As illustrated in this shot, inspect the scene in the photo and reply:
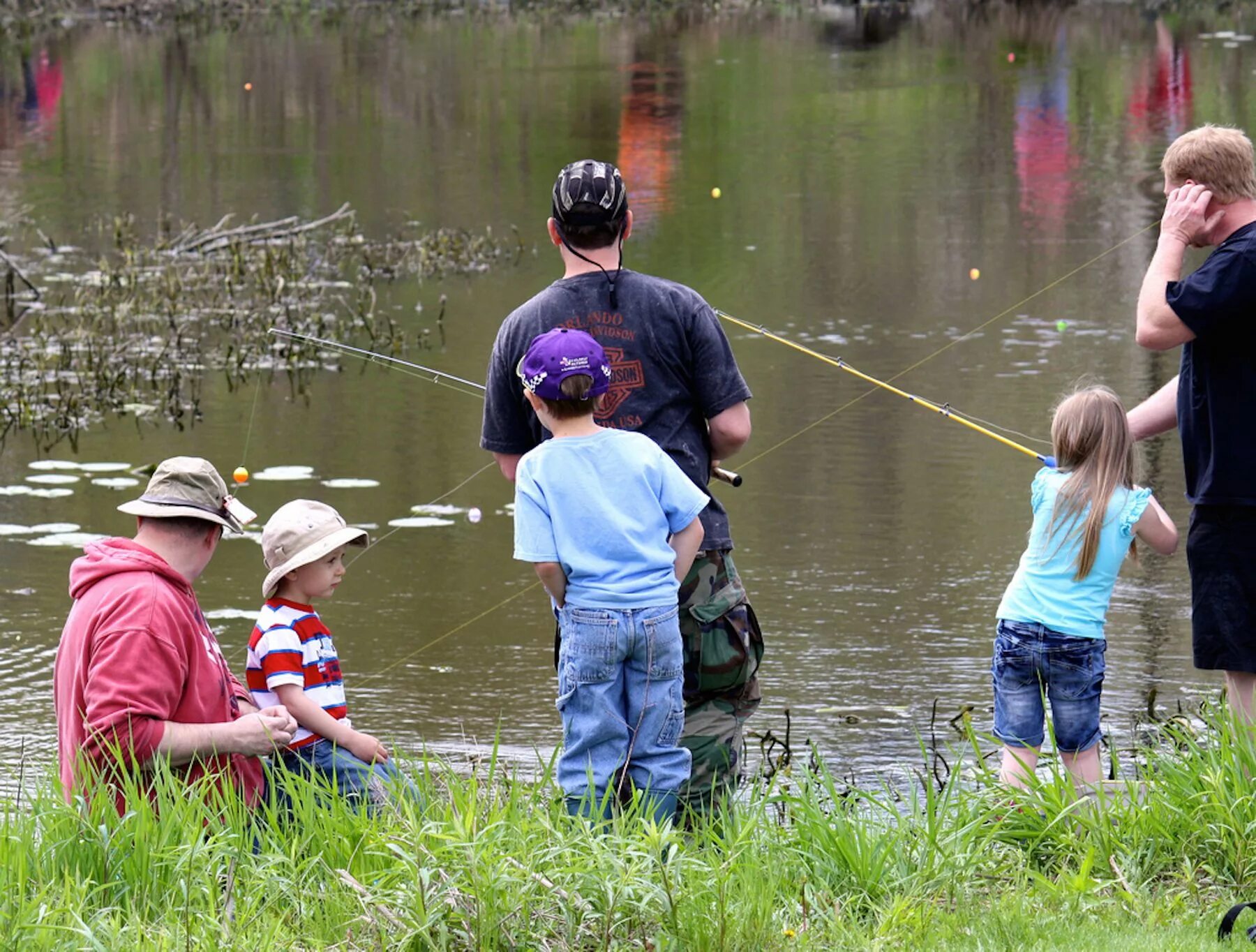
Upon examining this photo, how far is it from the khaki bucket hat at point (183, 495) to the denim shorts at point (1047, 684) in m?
1.81

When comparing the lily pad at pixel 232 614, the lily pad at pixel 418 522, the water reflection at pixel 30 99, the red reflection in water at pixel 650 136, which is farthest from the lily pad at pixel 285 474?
the water reflection at pixel 30 99

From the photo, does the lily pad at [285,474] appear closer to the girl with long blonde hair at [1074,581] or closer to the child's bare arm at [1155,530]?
the girl with long blonde hair at [1074,581]

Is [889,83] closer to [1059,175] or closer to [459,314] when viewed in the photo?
[1059,175]

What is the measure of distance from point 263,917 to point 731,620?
1.19m

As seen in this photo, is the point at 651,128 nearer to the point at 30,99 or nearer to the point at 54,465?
the point at 30,99

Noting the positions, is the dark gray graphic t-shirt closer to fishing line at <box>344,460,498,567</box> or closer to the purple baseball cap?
the purple baseball cap

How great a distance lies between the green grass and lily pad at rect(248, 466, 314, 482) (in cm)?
461

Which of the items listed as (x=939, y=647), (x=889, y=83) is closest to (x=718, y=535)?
(x=939, y=647)

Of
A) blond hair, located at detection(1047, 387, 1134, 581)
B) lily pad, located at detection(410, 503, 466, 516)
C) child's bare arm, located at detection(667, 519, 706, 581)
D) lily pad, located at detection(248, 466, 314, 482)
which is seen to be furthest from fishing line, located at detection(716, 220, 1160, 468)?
child's bare arm, located at detection(667, 519, 706, 581)

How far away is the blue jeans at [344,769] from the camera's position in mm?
4133

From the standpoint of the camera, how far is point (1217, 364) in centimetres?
417

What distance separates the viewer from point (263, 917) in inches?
140

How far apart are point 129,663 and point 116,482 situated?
507 centimetres

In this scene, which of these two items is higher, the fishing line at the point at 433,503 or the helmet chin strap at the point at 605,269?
the helmet chin strap at the point at 605,269
